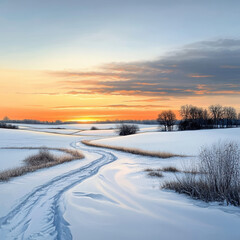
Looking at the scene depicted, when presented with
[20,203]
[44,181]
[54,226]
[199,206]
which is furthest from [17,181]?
[199,206]

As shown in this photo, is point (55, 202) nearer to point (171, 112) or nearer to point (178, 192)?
point (178, 192)

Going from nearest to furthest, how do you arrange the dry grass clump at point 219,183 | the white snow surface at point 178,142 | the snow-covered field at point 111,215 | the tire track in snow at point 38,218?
the snow-covered field at point 111,215, the tire track in snow at point 38,218, the dry grass clump at point 219,183, the white snow surface at point 178,142

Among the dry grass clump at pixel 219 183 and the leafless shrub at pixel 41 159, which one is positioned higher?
the dry grass clump at pixel 219 183

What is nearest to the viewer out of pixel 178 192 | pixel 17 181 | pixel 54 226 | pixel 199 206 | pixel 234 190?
pixel 54 226

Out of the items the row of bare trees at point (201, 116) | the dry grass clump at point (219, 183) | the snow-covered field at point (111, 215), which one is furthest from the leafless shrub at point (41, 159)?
the row of bare trees at point (201, 116)

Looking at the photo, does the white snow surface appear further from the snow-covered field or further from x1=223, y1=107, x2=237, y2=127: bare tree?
x1=223, y1=107, x2=237, y2=127: bare tree

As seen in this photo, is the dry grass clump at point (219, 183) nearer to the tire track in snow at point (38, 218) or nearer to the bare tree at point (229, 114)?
the tire track in snow at point (38, 218)

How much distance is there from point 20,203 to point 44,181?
3631 mm

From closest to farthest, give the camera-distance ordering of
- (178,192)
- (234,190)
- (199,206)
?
(199,206) → (234,190) → (178,192)

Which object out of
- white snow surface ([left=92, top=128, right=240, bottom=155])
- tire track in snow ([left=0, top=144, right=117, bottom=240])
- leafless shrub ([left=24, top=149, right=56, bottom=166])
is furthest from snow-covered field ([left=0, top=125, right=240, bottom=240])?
white snow surface ([left=92, top=128, right=240, bottom=155])

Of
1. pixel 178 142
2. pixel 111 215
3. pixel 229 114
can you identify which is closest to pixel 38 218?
pixel 111 215

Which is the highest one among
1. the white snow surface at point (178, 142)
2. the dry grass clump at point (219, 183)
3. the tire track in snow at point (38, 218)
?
the dry grass clump at point (219, 183)

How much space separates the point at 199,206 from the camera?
6523 millimetres

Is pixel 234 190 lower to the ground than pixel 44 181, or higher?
higher
